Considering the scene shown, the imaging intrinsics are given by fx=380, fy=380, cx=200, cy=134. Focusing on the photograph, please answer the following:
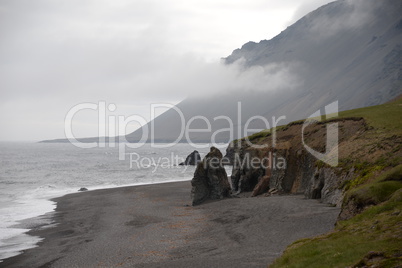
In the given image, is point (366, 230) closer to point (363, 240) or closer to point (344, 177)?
point (363, 240)

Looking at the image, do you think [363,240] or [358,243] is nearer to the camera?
[358,243]

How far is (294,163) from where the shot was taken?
57250 mm

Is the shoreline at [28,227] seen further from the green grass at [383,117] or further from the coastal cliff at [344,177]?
the green grass at [383,117]

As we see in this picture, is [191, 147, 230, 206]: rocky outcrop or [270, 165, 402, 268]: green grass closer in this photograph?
[270, 165, 402, 268]: green grass

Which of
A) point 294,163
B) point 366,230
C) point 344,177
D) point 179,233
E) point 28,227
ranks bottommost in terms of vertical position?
point 28,227

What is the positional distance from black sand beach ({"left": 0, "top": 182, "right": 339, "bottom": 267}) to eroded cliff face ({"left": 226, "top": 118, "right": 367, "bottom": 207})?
3637 millimetres

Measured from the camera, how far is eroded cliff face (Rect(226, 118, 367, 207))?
45.1 m

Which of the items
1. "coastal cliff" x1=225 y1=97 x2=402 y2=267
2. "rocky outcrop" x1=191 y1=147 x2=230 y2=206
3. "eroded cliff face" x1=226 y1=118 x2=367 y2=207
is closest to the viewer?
"coastal cliff" x1=225 y1=97 x2=402 y2=267

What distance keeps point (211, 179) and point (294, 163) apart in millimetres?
12753

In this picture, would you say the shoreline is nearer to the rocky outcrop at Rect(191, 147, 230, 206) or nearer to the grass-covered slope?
the rocky outcrop at Rect(191, 147, 230, 206)

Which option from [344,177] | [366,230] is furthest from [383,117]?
[366,230]

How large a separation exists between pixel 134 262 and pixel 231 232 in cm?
1036

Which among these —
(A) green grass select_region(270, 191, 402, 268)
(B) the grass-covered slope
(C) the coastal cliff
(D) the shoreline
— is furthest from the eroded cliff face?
(D) the shoreline

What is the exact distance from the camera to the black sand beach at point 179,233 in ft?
94.0
